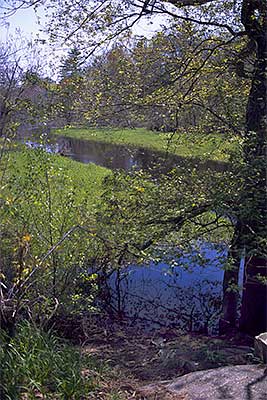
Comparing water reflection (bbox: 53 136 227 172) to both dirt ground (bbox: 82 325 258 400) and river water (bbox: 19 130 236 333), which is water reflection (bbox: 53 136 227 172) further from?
dirt ground (bbox: 82 325 258 400)

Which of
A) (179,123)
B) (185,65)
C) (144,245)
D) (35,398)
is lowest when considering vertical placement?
(35,398)

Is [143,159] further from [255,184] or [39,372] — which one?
[39,372]

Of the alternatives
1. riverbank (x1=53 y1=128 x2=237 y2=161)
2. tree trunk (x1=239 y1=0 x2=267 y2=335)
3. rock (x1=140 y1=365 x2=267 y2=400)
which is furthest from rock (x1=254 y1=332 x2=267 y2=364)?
riverbank (x1=53 y1=128 x2=237 y2=161)

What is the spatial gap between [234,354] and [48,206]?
7.73ft

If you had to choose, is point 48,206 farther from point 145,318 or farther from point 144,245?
point 145,318

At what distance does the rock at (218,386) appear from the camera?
3021 mm

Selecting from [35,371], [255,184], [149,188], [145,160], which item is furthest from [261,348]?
[145,160]

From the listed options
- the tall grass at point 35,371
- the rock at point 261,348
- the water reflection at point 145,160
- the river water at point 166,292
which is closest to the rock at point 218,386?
the rock at point 261,348

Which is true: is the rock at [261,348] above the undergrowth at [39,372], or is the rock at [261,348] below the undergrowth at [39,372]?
below

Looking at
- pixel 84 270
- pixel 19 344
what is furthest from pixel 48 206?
pixel 19 344

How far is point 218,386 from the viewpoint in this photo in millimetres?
3184

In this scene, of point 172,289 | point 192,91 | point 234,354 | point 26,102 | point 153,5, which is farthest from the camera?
point 172,289

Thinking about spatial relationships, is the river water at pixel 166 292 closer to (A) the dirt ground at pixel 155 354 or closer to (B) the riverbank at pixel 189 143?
(B) the riverbank at pixel 189 143

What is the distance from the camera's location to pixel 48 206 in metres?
5.08
